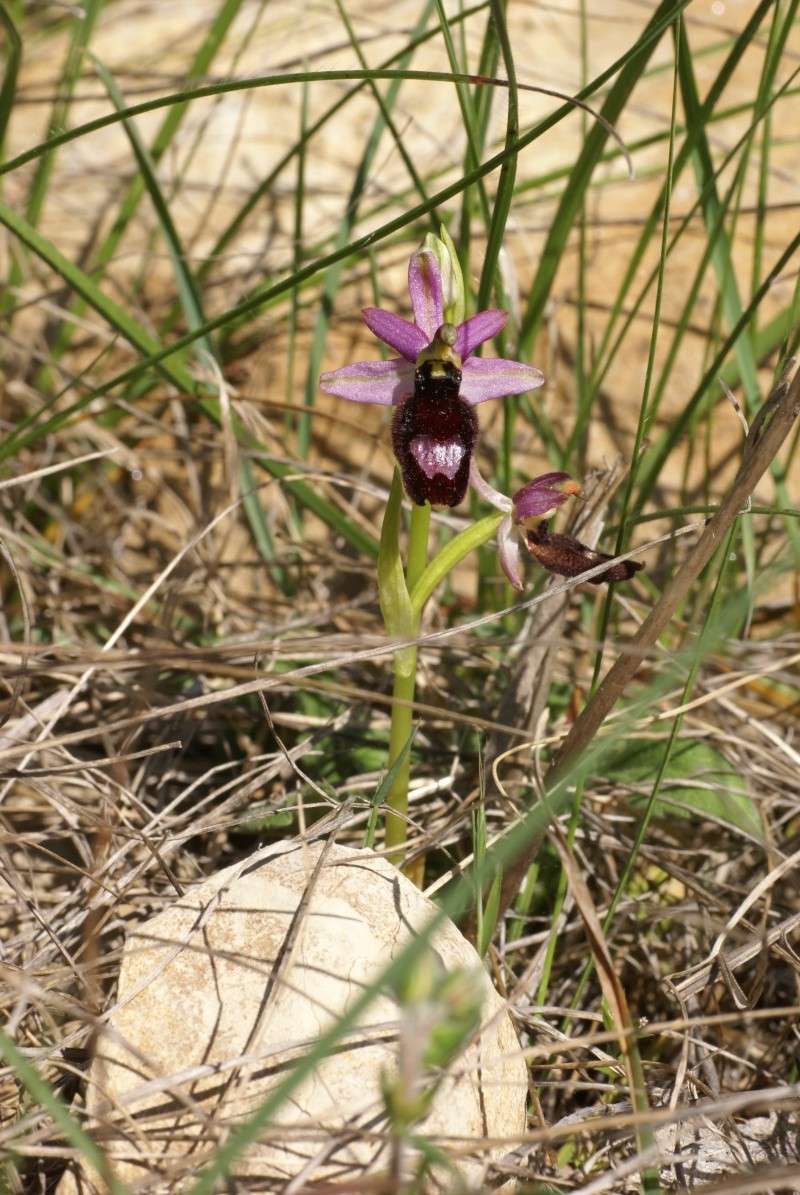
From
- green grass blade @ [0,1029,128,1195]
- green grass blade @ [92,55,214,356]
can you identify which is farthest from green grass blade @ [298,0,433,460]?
green grass blade @ [0,1029,128,1195]

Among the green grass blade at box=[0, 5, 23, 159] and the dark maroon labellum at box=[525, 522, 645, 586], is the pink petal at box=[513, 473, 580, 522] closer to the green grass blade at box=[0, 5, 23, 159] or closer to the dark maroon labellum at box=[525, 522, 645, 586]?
the dark maroon labellum at box=[525, 522, 645, 586]

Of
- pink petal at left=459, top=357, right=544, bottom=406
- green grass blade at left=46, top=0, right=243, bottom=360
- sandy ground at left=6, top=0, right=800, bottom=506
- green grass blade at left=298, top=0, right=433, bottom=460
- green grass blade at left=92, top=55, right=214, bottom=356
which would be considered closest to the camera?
pink petal at left=459, top=357, right=544, bottom=406

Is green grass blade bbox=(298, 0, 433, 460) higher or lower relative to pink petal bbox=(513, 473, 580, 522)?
higher

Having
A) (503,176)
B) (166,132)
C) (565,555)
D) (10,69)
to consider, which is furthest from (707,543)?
(166,132)

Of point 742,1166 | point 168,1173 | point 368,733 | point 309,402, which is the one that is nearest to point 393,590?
point 368,733

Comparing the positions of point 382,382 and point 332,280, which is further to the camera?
point 332,280

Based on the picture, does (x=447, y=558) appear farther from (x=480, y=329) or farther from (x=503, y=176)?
(x=503, y=176)

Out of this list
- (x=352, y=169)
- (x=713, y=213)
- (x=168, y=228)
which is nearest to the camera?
(x=713, y=213)

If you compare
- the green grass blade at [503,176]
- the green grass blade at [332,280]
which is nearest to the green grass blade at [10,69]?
the green grass blade at [332,280]
